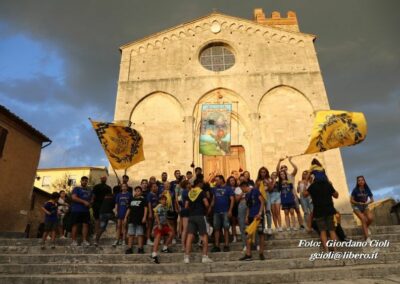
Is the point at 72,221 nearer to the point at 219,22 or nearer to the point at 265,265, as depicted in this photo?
the point at 265,265

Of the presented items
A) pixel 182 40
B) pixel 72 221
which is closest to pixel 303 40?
pixel 182 40

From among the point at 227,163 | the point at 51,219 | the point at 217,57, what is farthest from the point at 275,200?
the point at 217,57

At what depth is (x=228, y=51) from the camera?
18.0 meters

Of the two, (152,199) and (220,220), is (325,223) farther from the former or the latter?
(152,199)

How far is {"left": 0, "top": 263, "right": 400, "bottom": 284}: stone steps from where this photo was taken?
16.5 ft

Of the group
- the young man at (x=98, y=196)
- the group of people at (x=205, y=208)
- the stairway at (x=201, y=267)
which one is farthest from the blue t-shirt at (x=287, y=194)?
the young man at (x=98, y=196)

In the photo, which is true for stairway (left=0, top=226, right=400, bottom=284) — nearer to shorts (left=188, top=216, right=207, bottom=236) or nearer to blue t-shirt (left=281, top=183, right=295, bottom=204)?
shorts (left=188, top=216, right=207, bottom=236)

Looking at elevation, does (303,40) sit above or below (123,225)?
Answer: above

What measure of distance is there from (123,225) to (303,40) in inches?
612

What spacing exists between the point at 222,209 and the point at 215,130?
6827mm

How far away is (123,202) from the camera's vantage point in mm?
7656

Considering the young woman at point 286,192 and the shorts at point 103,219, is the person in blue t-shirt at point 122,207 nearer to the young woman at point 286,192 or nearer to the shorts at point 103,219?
the shorts at point 103,219

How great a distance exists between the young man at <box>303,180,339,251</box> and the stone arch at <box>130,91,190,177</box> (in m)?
9.09

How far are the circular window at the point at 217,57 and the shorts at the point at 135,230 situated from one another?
12.3m
